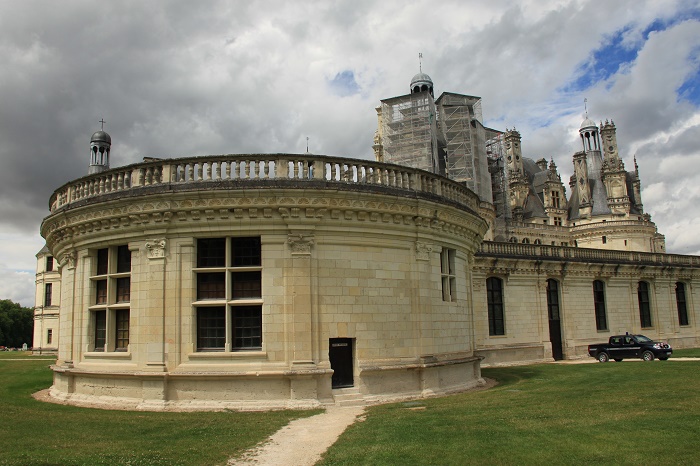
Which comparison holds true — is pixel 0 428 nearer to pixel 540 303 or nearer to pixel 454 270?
pixel 454 270

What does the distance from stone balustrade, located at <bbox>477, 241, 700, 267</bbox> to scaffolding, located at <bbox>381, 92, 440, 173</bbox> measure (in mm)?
22420

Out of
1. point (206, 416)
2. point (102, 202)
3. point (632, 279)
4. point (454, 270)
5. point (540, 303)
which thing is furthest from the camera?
point (632, 279)

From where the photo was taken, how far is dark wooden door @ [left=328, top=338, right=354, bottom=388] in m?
16.3

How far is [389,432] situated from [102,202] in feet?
36.0

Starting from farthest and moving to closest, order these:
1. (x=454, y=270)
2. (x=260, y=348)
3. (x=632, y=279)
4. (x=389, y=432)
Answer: (x=632, y=279)
(x=454, y=270)
(x=260, y=348)
(x=389, y=432)

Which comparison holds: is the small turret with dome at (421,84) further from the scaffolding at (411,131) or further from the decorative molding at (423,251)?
the decorative molding at (423,251)

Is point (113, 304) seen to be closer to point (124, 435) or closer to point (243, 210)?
point (243, 210)

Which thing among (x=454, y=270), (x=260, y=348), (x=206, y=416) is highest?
(x=454, y=270)

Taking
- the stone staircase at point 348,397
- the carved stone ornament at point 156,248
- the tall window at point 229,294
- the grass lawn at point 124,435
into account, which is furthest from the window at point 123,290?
the stone staircase at point 348,397

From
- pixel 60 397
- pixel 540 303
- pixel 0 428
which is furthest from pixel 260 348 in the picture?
pixel 540 303

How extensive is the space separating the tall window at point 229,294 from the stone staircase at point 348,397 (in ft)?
8.21

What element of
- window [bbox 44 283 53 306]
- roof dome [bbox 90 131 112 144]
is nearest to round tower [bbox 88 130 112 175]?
roof dome [bbox 90 131 112 144]

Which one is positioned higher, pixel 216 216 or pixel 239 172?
pixel 239 172

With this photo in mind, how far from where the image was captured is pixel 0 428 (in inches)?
501
